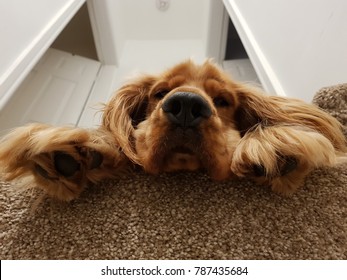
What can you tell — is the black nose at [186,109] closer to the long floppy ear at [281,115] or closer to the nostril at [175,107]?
the nostril at [175,107]

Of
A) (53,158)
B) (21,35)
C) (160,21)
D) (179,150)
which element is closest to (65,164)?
(53,158)

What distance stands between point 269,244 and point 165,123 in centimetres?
32

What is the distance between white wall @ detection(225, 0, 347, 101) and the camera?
102cm

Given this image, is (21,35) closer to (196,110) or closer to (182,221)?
(196,110)

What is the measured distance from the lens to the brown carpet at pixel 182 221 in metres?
0.67

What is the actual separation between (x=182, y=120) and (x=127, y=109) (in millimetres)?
412

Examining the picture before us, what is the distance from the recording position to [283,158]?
2.39 feet

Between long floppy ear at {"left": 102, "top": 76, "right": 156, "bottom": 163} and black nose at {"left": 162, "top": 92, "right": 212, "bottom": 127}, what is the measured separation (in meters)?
0.21

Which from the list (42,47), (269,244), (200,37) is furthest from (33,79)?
(200,37)

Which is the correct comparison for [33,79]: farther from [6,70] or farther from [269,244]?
[269,244]

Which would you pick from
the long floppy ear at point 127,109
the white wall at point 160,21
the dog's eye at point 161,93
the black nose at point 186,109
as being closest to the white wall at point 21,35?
the long floppy ear at point 127,109

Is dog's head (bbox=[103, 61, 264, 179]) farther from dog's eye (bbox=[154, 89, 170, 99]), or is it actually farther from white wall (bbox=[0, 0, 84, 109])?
white wall (bbox=[0, 0, 84, 109])

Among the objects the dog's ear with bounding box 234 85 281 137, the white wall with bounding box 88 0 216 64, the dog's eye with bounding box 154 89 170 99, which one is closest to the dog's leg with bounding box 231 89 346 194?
the dog's ear with bounding box 234 85 281 137

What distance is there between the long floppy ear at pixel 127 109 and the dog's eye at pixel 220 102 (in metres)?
0.23
